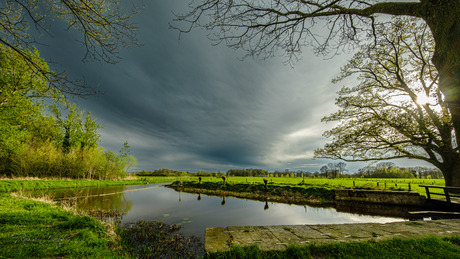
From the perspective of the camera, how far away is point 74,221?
521 centimetres

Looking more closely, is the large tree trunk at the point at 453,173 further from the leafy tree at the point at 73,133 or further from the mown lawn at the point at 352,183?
the leafy tree at the point at 73,133

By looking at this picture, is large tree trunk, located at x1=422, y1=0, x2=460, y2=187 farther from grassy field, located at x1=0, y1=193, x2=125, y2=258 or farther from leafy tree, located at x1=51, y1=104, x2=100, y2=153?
Answer: leafy tree, located at x1=51, y1=104, x2=100, y2=153

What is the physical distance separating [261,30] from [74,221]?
8.30 meters

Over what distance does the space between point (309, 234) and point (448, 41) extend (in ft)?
20.4

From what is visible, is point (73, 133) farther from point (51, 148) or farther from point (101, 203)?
point (101, 203)

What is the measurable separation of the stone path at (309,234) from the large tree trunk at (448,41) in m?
3.94

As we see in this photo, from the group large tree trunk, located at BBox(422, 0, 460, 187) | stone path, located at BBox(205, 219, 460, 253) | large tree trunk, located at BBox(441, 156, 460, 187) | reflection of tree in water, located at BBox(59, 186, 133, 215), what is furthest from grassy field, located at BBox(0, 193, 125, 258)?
large tree trunk, located at BBox(441, 156, 460, 187)

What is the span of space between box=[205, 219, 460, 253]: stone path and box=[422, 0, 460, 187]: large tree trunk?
12.9 feet

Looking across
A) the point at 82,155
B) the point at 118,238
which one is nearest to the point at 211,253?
the point at 118,238

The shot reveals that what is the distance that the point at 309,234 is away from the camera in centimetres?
406

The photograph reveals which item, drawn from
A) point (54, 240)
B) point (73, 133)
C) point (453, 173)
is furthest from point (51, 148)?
point (453, 173)

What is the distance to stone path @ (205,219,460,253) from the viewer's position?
345cm

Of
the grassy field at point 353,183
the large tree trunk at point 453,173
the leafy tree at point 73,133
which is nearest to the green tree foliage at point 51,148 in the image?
the leafy tree at point 73,133

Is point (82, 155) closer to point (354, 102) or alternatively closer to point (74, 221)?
point (74, 221)
